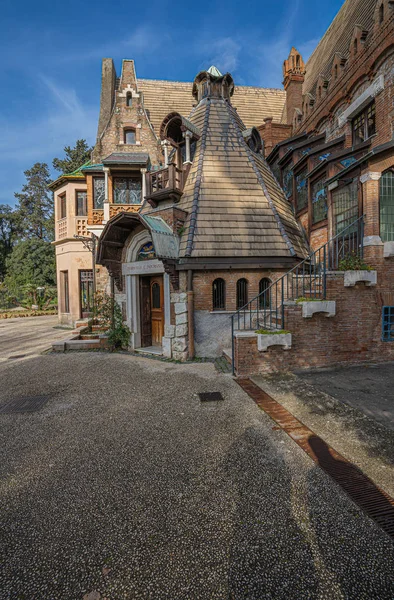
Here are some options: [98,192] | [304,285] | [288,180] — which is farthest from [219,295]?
[98,192]

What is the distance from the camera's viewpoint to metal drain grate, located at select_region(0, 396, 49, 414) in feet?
18.3

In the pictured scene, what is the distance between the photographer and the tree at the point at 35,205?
48.0m

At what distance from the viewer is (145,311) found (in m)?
11.1

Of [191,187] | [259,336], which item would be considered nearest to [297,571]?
[259,336]

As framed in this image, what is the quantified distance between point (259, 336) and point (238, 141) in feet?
29.3

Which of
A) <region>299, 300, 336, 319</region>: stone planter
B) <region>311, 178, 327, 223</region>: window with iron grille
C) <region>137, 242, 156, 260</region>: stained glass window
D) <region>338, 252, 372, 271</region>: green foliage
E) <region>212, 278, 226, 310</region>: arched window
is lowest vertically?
<region>299, 300, 336, 319</region>: stone planter

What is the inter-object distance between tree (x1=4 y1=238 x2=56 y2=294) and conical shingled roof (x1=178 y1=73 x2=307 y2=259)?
1147 inches

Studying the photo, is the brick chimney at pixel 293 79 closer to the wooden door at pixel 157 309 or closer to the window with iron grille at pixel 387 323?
the wooden door at pixel 157 309

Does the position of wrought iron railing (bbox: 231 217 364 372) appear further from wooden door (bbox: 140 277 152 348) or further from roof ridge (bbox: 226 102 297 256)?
wooden door (bbox: 140 277 152 348)

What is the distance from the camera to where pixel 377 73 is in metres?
9.69

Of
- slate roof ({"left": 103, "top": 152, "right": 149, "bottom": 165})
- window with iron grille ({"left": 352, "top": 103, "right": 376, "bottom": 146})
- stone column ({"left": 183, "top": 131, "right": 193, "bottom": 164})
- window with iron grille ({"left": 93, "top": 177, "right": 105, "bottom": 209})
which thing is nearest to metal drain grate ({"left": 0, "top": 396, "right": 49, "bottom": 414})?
stone column ({"left": 183, "top": 131, "right": 193, "bottom": 164})

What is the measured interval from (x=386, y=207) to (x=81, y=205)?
16614 millimetres

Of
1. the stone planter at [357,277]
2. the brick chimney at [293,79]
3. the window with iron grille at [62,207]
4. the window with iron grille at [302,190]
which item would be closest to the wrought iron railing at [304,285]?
the stone planter at [357,277]

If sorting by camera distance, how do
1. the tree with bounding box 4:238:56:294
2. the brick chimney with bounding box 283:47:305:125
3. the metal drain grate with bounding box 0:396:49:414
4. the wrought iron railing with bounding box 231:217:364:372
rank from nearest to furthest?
the metal drain grate with bounding box 0:396:49:414
the wrought iron railing with bounding box 231:217:364:372
the brick chimney with bounding box 283:47:305:125
the tree with bounding box 4:238:56:294
